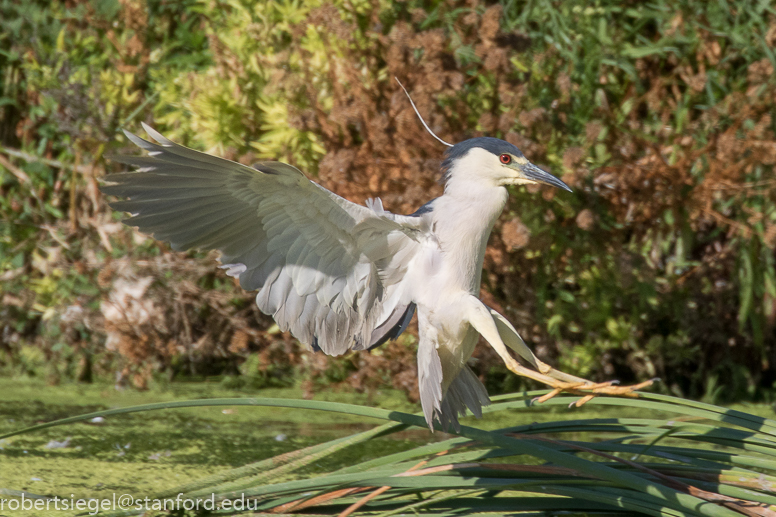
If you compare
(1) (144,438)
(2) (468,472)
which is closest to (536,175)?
(2) (468,472)

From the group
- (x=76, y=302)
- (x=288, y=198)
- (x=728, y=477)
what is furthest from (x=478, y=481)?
(x=76, y=302)

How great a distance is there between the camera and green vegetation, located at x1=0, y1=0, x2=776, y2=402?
294 centimetres

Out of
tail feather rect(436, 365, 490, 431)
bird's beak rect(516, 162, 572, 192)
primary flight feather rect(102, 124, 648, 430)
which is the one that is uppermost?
bird's beak rect(516, 162, 572, 192)

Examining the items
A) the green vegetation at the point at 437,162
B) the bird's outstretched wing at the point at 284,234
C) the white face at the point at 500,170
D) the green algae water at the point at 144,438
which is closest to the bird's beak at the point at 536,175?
the white face at the point at 500,170

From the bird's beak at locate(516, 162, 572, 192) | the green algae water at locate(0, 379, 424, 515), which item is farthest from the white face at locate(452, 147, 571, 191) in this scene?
the green algae water at locate(0, 379, 424, 515)

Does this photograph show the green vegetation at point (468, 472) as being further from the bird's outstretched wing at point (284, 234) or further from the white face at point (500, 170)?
the white face at point (500, 170)

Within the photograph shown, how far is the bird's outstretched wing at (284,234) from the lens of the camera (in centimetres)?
184

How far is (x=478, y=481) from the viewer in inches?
75.3

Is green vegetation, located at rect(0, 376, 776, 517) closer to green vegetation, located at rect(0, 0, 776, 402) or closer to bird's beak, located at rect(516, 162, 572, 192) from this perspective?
bird's beak, located at rect(516, 162, 572, 192)

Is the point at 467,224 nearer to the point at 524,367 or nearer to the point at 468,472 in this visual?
the point at 524,367

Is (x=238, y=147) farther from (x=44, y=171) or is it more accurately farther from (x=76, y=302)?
(x=44, y=171)

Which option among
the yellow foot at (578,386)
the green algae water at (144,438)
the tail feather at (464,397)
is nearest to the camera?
the yellow foot at (578,386)

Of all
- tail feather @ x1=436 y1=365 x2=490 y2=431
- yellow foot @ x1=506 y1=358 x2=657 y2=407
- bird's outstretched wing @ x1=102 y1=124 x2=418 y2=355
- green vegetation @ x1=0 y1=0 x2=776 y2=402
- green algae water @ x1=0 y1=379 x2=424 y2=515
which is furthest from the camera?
green vegetation @ x1=0 y1=0 x2=776 y2=402

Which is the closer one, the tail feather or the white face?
the white face
